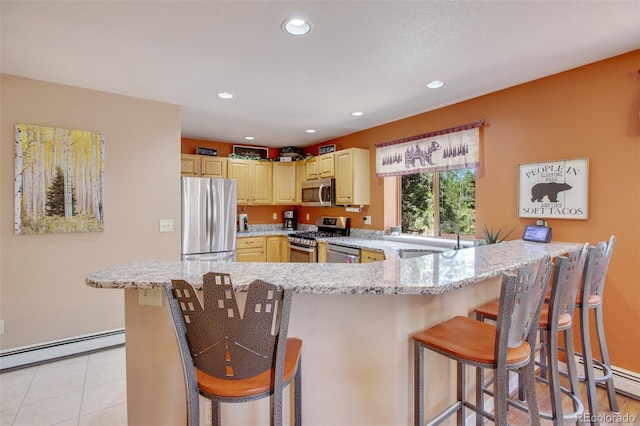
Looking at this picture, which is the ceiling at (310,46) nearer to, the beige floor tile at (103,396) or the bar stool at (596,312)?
the bar stool at (596,312)

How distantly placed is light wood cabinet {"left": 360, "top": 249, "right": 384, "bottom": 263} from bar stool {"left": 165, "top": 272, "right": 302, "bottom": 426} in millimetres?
2664

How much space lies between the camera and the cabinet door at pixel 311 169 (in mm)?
5223

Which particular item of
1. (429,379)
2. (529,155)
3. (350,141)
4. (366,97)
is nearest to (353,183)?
(350,141)

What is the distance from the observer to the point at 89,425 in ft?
6.57

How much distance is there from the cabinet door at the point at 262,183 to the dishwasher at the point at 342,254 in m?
1.80

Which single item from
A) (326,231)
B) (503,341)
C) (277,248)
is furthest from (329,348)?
(277,248)

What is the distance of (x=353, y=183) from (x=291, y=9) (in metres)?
2.80

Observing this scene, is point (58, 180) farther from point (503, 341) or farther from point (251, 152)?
point (503, 341)

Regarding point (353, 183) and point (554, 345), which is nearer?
point (554, 345)

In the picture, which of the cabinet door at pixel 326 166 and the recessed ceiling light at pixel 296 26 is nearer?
the recessed ceiling light at pixel 296 26

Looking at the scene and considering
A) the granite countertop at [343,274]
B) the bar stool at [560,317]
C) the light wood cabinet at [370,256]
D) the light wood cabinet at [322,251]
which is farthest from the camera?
the light wood cabinet at [322,251]

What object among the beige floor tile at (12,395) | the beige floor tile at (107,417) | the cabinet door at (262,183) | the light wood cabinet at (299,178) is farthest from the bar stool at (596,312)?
the cabinet door at (262,183)

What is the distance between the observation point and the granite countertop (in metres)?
1.23

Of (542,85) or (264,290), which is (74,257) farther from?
(542,85)
